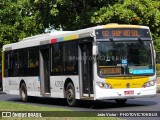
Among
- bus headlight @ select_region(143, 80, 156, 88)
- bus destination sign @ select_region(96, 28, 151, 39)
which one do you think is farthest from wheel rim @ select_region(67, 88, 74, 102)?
bus headlight @ select_region(143, 80, 156, 88)

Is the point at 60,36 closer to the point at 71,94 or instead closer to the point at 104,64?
the point at 71,94

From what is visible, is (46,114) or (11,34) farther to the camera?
(11,34)

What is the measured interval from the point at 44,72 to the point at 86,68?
12.4 ft

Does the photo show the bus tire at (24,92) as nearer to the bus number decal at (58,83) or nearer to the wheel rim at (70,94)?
the bus number decal at (58,83)

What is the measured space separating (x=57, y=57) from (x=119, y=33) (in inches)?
132

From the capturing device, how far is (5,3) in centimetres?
4028

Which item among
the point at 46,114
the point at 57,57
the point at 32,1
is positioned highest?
the point at 32,1

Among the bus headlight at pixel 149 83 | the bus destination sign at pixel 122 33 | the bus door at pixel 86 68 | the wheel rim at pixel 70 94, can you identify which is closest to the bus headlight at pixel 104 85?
the bus door at pixel 86 68

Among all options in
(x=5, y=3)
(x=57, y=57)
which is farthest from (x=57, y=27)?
(x=5, y=3)

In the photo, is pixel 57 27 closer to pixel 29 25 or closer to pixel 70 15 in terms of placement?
pixel 70 15

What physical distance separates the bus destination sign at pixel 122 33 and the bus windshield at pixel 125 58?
246 millimetres

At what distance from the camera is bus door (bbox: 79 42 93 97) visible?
1673 cm

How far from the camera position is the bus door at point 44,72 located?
66.2ft

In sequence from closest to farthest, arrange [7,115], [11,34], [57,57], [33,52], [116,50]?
[7,115], [116,50], [57,57], [33,52], [11,34]
